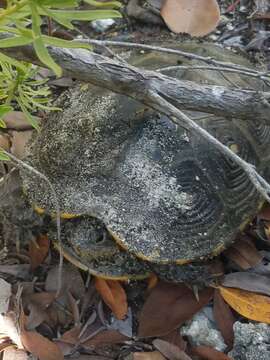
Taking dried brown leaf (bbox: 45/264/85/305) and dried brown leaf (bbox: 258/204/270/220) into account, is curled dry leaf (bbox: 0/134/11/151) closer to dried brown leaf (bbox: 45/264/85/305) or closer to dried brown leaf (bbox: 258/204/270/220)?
dried brown leaf (bbox: 45/264/85/305)

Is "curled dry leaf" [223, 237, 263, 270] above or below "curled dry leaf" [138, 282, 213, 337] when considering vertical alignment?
above

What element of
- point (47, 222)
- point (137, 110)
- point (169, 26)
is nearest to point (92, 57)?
point (137, 110)

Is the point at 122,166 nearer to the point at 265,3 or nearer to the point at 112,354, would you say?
the point at 112,354

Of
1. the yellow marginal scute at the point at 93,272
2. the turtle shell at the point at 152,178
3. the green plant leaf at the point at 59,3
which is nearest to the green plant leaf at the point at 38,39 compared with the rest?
the green plant leaf at the point at 59,3

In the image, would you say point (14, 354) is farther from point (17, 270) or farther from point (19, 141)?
point (19, 141)

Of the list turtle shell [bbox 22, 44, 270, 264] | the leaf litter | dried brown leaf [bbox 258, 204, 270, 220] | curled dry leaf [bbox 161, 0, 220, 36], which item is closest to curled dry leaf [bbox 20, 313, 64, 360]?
the leaf litter

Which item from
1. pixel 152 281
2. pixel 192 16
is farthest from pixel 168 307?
pixel 192 16
